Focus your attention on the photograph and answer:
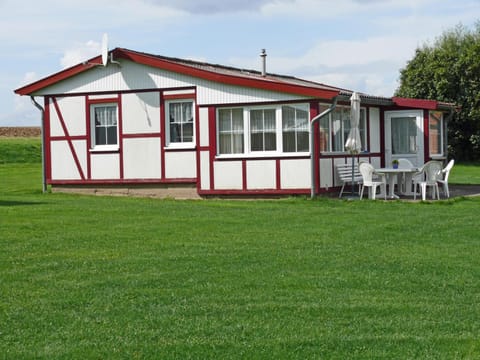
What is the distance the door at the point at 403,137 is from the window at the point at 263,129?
13.4ft

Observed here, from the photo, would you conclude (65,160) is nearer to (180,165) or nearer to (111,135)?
(111,135)

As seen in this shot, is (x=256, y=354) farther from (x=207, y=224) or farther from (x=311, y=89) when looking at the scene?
(x=311, y=89)

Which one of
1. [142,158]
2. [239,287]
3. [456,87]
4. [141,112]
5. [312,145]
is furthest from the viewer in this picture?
[456,87]

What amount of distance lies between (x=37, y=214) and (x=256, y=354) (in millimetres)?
9568

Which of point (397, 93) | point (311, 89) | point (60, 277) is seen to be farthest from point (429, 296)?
point (397, 93)

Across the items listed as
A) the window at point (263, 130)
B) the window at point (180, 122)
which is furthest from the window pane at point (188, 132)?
the window at point (263, 130)

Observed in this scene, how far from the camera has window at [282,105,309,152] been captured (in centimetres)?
1956

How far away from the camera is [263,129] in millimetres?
20016

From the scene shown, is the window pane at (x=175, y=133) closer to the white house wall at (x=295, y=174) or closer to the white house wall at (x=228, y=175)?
the white house wall at (x=228, y=175)

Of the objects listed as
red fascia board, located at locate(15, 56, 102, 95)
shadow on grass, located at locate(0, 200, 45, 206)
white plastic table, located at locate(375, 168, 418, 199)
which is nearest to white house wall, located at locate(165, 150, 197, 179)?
red fascia board, located at locate(15, 56, 102, 95)

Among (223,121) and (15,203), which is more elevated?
(223,121)

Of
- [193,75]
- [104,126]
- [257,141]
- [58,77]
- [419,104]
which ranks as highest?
[58,77]

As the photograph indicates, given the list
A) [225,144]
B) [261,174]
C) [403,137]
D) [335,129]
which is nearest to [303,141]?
[261,174]

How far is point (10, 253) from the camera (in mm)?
10203
